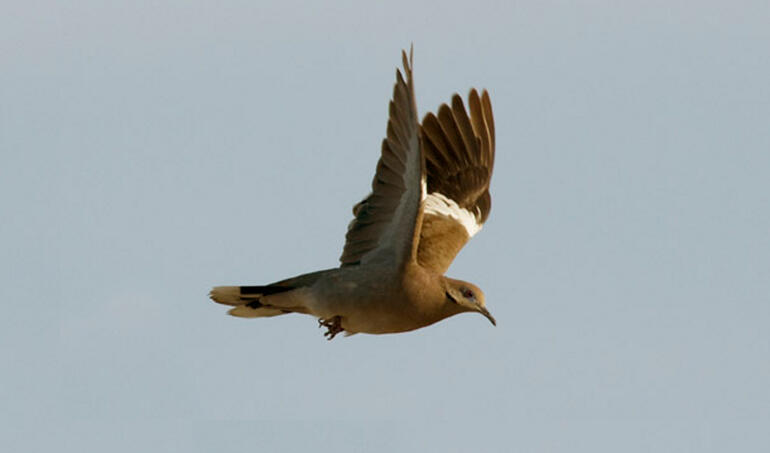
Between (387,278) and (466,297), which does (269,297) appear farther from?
(466,297)

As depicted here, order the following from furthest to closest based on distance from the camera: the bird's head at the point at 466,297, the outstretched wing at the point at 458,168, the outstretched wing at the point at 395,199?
the outstretched wing at the point at 458,168, the bird's head at the point at 466,297, the outstretched wing at the point at 395,199

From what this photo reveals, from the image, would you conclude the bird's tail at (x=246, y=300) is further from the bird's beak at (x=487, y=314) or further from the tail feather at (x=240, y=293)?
the bird's beak at (x=487, y=314)

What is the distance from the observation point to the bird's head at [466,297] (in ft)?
34.7

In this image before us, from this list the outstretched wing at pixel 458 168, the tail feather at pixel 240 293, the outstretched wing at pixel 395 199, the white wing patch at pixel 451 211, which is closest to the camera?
the outstretched wing at pixel 395 199

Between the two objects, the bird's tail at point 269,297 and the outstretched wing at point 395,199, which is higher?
the outstretched wing at point 395,199

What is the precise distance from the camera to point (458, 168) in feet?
41.7

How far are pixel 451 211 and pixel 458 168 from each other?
20.2 inches

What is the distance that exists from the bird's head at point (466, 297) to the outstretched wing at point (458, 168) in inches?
53.6

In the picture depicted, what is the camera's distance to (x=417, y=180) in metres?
9.92

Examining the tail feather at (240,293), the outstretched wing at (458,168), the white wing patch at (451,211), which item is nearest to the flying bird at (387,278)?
the tail feather at (240,293)

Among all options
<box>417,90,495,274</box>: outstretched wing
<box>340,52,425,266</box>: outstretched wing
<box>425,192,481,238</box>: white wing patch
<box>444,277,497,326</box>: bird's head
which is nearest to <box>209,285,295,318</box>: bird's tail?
<box>340,52,425,266</box>: outstretched wing

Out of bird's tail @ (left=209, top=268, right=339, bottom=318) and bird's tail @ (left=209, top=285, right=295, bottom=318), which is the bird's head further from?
bird's tail @ (left=209, top=285, right=295, bottom=318)

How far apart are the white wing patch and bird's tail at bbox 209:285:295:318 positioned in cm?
200

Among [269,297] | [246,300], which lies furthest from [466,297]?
[246,300]
